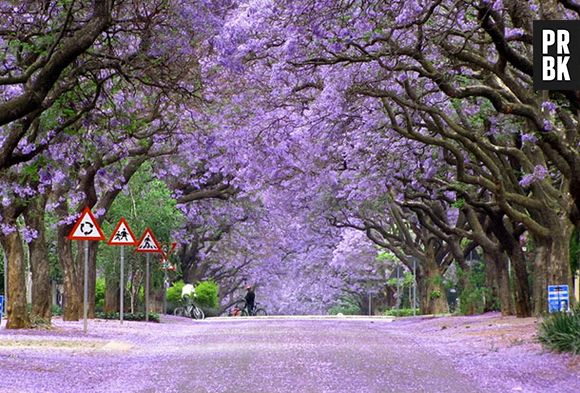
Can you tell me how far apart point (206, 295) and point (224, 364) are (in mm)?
36649

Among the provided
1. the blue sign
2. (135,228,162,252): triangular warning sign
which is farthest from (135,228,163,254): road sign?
the blue sign

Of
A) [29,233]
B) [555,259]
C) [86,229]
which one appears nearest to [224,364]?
[86,229]

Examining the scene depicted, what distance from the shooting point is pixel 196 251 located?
5472 cm

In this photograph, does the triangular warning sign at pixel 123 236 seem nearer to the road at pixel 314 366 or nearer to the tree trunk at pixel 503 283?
the road at pixel 314 366

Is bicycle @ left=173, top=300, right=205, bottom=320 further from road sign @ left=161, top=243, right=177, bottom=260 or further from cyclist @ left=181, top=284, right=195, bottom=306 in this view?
road sign @ left=161, top=243, right=177, bottom=260

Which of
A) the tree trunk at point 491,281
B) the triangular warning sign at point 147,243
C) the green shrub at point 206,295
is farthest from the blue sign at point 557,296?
the green shrub at point 206,295

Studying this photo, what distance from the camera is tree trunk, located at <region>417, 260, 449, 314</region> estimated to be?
46094 mm

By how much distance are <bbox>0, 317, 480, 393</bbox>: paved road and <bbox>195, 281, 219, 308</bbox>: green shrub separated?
2700cm

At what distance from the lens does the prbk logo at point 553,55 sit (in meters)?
14.7

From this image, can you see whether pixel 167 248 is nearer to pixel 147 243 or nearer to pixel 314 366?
pixel 147 243

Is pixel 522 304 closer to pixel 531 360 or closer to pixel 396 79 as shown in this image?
pixel 396 79

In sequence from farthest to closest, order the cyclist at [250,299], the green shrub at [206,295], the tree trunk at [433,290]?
1. the green shrub at [206,295]
2. the cyclist at [250,299]
3. the tree trunk at [433,290]

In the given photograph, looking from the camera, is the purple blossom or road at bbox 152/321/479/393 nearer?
road at bbox 152/321/479/393

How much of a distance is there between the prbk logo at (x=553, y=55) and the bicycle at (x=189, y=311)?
33896mm
